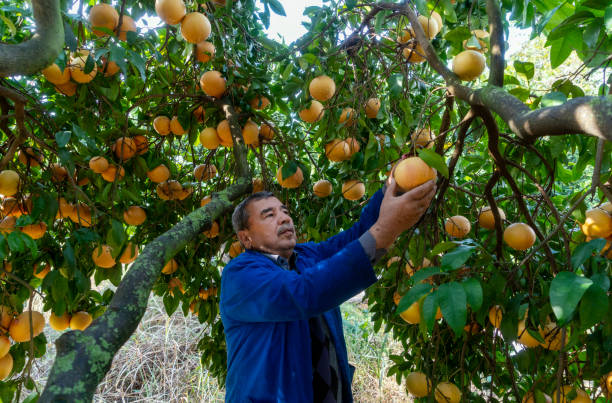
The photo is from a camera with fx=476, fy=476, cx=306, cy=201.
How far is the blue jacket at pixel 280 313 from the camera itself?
1172 mm

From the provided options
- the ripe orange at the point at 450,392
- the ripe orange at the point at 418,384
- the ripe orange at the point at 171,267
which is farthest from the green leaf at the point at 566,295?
the ripe orange at the point at 171,267

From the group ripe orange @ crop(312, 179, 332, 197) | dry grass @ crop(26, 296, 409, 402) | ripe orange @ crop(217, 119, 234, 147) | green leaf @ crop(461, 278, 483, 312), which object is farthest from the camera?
dry grass @ crop(26, 296, 409, 402)

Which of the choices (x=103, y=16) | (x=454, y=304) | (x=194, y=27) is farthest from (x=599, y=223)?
(x=103, y=16)

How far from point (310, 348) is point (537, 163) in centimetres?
99

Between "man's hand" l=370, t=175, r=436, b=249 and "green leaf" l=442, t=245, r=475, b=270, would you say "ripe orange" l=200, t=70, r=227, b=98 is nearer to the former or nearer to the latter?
"man's hand" l=370, t=175, r=436, b=249

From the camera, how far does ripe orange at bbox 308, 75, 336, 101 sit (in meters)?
1.81

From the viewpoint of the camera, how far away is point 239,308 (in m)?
1.43

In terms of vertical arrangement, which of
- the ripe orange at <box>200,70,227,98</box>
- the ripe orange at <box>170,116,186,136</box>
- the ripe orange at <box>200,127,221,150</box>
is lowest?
the ripe orange at <box>200,127,221,150</box>

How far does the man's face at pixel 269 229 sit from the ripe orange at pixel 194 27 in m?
0.70

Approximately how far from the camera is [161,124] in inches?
87.4

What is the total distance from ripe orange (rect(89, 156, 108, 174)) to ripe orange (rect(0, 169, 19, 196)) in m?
0.27

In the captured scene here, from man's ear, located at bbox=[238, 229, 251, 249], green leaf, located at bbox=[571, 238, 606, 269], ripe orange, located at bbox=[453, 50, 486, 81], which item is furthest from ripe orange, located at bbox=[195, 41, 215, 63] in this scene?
green leaf, located at bbox=[571, 238, 606, 269]

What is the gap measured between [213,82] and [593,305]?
65.0 inches

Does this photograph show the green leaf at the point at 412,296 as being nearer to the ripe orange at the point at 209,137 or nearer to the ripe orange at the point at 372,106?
the ripe orange at the point at 372,106
